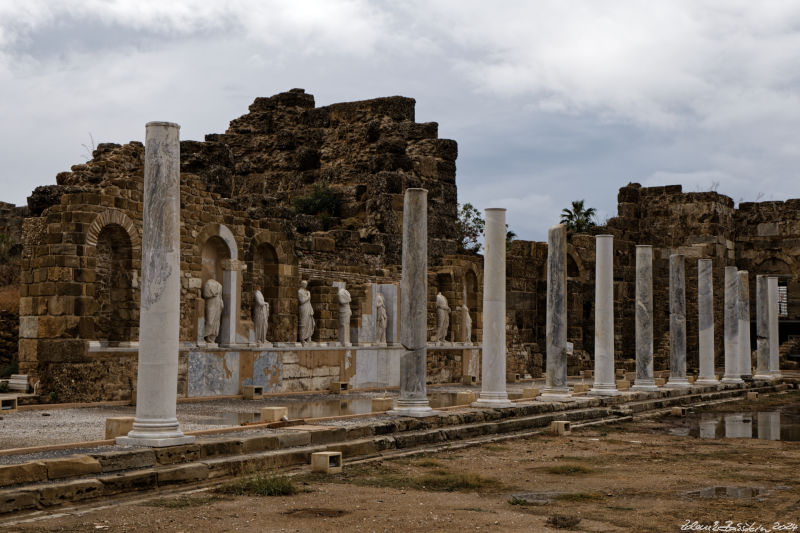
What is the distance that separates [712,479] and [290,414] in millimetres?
6656

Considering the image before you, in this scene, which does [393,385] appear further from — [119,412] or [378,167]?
[119,412]

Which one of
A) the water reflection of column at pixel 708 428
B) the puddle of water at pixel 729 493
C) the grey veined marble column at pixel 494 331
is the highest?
the grey veined marble column at pixel 494 331

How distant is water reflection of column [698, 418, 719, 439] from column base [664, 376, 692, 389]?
16.2ft

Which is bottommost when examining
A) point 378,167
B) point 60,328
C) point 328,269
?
point 60,328

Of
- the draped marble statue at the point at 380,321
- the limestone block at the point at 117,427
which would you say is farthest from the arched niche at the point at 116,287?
the draped marble statue at the point at 380,321

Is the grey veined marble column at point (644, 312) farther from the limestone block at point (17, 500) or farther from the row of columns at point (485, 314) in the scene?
the limestone block at point (17, 500)

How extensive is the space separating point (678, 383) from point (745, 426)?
6.97 metres

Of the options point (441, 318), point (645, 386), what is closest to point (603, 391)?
point (645, 386)

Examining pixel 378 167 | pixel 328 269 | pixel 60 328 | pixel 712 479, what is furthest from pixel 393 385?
pixel 712 479

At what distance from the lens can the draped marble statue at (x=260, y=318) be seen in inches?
775

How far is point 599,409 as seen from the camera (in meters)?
18.6

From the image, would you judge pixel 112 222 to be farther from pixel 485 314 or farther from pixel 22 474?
pixel 22 474

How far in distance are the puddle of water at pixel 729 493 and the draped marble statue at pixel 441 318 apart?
648 inches

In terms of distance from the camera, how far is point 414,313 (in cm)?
1492
